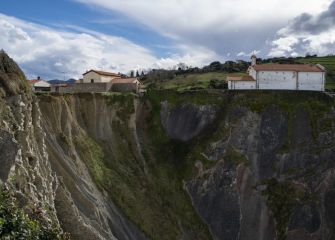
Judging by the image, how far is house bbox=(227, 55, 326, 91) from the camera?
74.8 metres

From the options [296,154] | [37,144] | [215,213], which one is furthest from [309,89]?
[37,144]

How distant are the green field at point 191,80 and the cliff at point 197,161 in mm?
23111

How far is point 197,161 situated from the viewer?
210ft

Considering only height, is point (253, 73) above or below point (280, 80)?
above

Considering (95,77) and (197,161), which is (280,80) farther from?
(95,77)

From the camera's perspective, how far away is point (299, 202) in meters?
60.1

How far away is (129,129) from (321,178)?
26395mm

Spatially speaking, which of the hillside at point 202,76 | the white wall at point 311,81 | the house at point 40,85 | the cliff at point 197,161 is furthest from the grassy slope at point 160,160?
the hillside at point 202,76

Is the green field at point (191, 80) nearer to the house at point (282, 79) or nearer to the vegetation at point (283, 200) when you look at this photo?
the house at point (282, 79)

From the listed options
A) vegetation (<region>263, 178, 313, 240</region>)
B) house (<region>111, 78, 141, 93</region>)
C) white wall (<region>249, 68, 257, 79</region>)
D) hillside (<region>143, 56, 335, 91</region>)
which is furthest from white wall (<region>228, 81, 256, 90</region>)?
vegetation (<region>263, 178, 313, 240</region>)

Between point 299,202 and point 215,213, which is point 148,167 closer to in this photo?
point 215,213

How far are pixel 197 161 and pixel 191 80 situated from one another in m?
39.9

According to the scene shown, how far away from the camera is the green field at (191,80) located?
3699 inches

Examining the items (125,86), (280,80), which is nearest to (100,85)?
(125,86)
